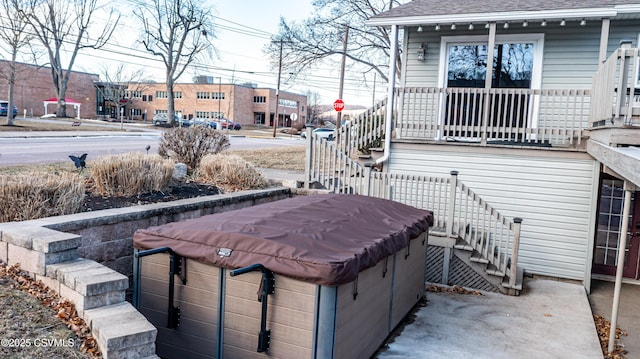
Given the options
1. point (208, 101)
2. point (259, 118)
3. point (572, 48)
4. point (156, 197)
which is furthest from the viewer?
point (259, 118)

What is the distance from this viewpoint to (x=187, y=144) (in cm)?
996

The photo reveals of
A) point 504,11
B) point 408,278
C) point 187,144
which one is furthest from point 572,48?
point 187,144

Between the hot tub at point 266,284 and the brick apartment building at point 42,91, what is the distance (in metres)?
51.2

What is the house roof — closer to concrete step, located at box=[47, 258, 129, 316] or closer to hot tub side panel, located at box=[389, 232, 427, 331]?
hot tub side panel, located at box=[389, 232, 427, 331]

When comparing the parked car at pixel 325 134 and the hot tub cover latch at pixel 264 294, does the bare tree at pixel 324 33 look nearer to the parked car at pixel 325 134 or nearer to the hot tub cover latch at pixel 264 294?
the parked car at pixel 325 134

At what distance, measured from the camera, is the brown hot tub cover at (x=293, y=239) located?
391 cm

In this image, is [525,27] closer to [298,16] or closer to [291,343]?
[291,343]

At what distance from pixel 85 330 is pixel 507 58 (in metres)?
10.1

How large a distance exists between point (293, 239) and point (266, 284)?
0.47m

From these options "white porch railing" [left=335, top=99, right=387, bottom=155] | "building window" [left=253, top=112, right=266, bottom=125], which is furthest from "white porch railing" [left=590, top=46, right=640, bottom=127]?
"building window" [left=253, top=112, right=266, bottom=125]

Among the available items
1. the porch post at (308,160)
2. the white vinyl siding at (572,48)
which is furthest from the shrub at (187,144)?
the white vinyl siding at (572,48)

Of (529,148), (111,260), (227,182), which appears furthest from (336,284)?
(529,148)

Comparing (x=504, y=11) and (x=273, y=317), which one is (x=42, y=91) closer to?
(x=504, y=11)

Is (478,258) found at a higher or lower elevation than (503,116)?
lower
